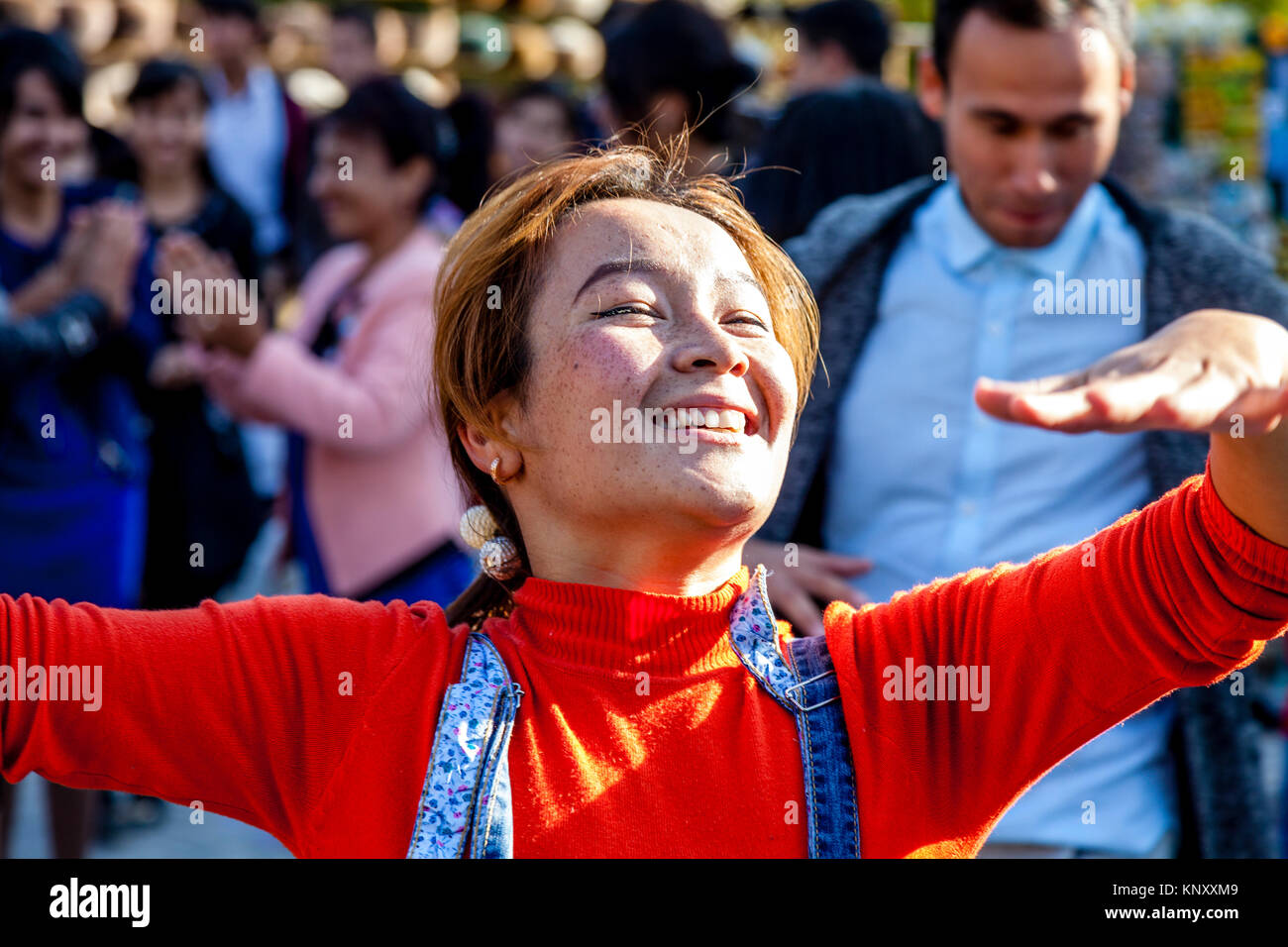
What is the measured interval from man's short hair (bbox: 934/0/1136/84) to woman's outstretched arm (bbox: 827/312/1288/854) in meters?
1.25

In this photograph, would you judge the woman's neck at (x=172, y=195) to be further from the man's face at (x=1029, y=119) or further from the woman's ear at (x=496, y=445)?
the woman's ear at (x=496, y=445)

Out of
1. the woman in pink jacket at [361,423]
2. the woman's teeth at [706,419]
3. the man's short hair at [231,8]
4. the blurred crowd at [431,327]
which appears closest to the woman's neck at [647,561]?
the woman's teeth at [706,419]

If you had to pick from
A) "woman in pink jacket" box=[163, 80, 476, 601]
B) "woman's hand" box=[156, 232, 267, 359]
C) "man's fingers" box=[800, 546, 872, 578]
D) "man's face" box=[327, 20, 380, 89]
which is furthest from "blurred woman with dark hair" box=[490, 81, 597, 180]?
"man's fingers" box=[800, 546, 872, 578]

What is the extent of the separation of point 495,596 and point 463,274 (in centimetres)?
43

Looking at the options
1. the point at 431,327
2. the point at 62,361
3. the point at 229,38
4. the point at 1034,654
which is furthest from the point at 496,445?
the point at 229,38

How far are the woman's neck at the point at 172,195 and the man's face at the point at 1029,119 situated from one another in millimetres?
3461

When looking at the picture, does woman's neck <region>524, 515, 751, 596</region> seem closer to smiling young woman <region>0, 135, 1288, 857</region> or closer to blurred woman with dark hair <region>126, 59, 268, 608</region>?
smiling young woman <region>0, 135, 1288, 857</region>

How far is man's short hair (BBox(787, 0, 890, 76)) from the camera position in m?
4.77

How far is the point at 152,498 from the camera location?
16.6 feet

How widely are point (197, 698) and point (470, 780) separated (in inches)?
12.3

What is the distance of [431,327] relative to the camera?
3602 mm

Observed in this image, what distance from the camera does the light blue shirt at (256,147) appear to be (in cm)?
748

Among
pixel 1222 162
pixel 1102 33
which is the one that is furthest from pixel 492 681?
pixel 1222 162
